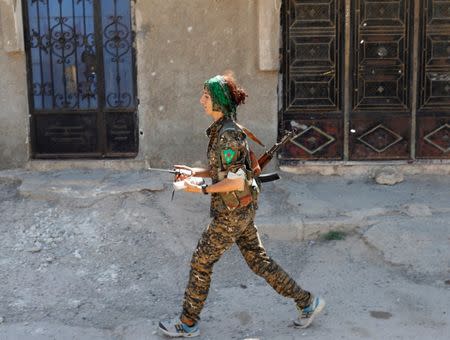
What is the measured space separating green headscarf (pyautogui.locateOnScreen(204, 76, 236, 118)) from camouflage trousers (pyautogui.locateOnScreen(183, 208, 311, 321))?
642 mm

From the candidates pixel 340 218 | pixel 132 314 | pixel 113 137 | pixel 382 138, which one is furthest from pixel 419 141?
pixel 132 314

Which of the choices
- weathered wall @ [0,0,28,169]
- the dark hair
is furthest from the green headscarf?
weathered wall @ [0,0,28,169]

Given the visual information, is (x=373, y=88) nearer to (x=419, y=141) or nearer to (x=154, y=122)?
(x=419, y=141)

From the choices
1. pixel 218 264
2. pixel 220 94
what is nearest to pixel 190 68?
pixel 218 264

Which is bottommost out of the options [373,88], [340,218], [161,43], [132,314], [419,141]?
[132,314]

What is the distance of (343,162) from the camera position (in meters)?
6.89

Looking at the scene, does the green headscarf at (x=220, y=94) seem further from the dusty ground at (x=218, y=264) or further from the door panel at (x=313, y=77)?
the door panel at (x=313, y=77)

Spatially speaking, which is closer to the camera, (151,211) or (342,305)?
(342,305)

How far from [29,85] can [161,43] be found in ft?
4.93

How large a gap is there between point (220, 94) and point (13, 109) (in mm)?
3730

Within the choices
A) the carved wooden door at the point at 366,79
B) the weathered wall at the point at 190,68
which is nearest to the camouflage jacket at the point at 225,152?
the weathered wall at the point at 190,68

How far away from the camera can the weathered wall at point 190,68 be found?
661 centimetres

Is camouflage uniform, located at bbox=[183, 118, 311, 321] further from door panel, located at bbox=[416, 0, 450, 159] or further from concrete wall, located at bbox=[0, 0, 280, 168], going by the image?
door panel, located at bbox=[416, 0, 450, 159]

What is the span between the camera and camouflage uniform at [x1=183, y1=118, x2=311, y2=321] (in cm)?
382
